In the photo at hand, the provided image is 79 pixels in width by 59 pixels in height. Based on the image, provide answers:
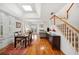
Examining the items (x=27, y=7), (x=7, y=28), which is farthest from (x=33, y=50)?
(x=27, y=7)

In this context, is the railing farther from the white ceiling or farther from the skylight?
the skylight

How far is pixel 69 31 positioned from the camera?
100 inches

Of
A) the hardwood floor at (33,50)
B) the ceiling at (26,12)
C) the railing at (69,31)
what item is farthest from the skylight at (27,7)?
the hardwood floor at (33,50)

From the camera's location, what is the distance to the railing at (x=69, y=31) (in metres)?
2.38

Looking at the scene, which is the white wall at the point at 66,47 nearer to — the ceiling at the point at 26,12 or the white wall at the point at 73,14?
the white wall at the point at 73,14

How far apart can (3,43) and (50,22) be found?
50.0 inches

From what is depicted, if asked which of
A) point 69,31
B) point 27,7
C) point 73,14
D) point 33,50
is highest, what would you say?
point 27,7

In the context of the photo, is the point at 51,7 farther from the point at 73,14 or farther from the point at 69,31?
the point at 69,31

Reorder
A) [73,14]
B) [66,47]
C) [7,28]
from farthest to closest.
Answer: [66,47], [73,14], [7,28]

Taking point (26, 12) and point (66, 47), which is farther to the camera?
point (66, 47)

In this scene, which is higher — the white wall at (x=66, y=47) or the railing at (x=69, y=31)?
the railing at (x=69, y=31)

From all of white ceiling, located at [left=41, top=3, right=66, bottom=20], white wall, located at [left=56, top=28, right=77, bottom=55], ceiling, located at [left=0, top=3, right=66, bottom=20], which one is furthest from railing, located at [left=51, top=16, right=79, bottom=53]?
ceiling, located at [left=0, top=3, right=66, bottom=20]

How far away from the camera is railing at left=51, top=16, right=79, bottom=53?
93.6 inches

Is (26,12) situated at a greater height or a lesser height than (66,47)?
greater
